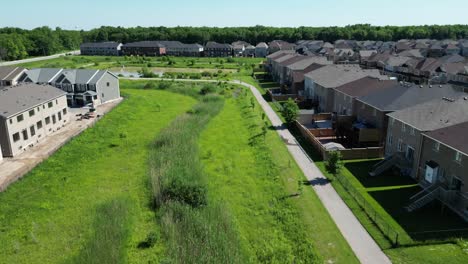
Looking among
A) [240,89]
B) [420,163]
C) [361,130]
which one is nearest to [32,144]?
[361,130]

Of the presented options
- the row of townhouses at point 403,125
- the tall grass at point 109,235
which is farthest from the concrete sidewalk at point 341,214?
the tall grass at point 109,235

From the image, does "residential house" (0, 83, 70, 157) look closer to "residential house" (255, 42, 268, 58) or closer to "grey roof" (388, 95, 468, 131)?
"grey roof" (388, 95, 468, 131)

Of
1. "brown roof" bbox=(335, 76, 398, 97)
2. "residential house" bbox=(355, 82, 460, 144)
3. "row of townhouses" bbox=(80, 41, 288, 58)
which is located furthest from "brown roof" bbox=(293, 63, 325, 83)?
"row of townhouses" bbox=(80, 41, 288, 58)

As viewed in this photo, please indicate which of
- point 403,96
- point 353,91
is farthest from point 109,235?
point 353,91

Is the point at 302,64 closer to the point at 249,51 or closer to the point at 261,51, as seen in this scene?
the point at 261,51

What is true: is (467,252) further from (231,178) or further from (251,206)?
(231,178)

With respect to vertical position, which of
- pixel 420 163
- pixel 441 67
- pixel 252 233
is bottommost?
pixel 252 233
